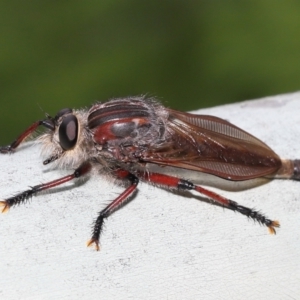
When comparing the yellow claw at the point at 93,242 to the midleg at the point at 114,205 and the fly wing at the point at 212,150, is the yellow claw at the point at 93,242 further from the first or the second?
the fly wing at the point at 212,150

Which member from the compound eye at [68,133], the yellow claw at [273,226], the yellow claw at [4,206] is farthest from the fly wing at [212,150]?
the yellow claw at [4,206]

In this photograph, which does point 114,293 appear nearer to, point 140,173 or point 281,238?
point 281,238

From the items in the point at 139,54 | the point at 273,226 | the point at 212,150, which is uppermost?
the point at 273,226

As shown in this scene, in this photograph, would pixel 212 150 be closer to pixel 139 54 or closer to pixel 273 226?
pixel 273 226

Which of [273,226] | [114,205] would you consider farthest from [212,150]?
[273,226]

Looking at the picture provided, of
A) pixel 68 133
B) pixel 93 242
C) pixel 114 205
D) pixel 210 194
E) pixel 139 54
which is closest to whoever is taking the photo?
pixel 93 242

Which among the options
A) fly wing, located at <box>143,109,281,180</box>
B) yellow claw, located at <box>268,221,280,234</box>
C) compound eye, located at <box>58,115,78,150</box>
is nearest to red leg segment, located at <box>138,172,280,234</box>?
yellow claw, located at <box>268,221,280,234</box>
